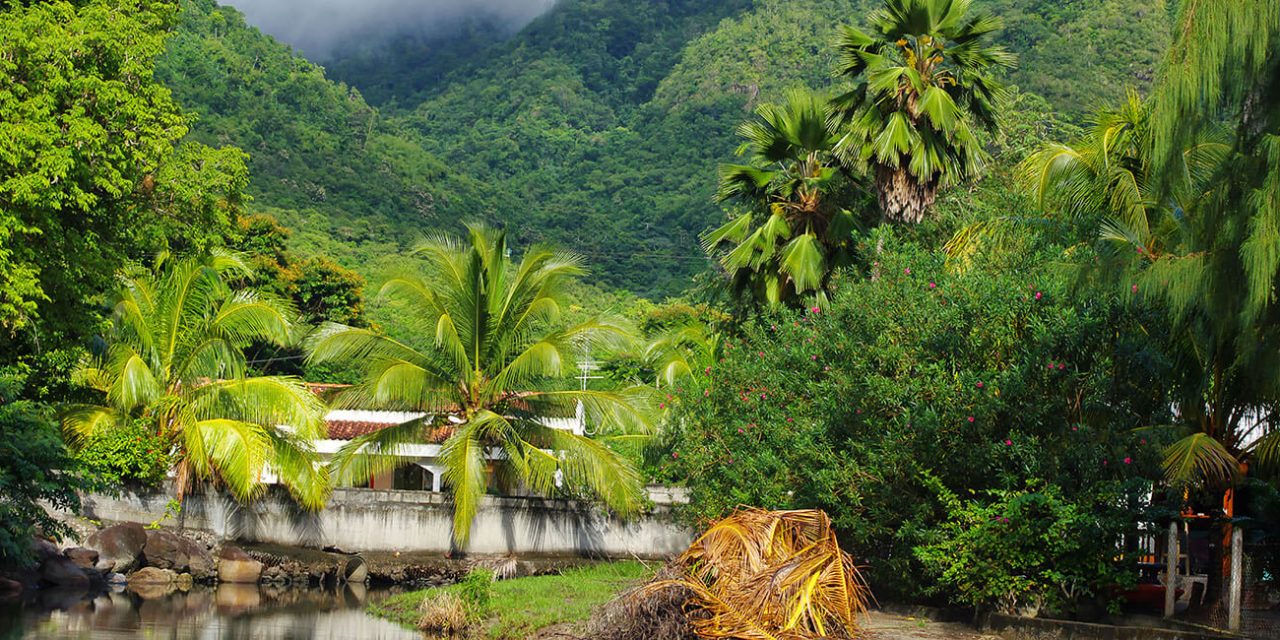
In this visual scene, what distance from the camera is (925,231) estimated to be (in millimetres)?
21875

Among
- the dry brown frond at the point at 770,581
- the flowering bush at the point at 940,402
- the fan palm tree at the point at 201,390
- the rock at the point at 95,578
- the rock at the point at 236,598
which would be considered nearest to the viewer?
the dry brown frond at the point at 770,581

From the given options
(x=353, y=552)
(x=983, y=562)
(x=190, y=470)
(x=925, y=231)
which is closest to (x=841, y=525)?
(x=983, y=562)

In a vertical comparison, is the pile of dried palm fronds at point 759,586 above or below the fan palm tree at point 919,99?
below

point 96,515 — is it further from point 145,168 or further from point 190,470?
point 145,168

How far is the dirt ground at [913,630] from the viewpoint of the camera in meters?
14.4

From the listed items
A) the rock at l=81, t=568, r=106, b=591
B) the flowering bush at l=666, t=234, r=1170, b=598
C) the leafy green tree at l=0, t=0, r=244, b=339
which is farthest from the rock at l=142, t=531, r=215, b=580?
the flowering bush at l=666, t=234, r=1170, b=598

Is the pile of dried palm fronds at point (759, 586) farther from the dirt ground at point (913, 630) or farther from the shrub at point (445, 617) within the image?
the shrub at point (445, 617)

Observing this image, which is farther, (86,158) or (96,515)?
(96,515)

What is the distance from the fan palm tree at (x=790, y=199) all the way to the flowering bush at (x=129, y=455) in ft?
40.5

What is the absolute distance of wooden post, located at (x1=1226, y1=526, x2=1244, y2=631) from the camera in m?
13.0

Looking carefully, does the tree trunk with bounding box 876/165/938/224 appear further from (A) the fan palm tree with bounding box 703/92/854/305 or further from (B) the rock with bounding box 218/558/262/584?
(B) the rock with bounding box 218/558/262/584

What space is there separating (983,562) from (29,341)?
15.6 m

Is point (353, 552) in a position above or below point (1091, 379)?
below

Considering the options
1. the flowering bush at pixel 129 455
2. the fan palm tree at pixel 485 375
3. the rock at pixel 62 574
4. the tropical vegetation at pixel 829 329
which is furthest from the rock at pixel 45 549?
the fan palm tree at pixel 485 375
